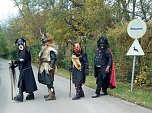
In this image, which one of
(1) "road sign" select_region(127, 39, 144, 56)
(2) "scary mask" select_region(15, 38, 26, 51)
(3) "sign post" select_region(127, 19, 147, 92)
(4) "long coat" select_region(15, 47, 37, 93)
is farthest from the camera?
(1) "road sign" select_region(127, 39, 144, 56)

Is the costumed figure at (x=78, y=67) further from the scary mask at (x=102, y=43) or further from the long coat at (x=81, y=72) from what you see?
the scary mask at (x=102, y=43)

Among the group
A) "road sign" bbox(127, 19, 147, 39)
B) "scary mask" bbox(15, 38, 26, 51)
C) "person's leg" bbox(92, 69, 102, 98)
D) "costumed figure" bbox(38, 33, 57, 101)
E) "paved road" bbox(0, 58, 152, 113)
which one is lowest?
"paved road" bbox(0, 58, 152, 113)

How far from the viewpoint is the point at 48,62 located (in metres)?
12.2

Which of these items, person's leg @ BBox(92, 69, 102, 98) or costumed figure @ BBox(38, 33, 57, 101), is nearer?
costumed figure @ BBox(38, 33, 57, 101)

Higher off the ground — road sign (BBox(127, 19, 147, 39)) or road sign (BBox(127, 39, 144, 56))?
road sign (BBox(127, 19, 147, 39))

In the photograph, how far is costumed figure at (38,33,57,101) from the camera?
12156 mm

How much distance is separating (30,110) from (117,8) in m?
15.5

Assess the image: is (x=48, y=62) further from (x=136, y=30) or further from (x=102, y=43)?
(x=136, y=30)

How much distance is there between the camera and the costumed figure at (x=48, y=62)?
12.2 meters

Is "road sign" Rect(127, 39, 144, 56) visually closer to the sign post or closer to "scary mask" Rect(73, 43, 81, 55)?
the sign post

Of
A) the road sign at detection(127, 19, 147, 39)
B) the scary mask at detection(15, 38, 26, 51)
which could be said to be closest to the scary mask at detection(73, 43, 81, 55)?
the scary mask at detection(15, 38, 26, 51)

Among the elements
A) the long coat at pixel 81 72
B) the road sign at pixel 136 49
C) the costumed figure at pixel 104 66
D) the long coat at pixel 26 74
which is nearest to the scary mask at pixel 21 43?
the long coat at pixel 26 74

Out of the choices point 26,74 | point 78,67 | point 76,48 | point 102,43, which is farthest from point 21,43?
point 102,43

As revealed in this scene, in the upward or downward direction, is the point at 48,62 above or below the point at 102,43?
below
